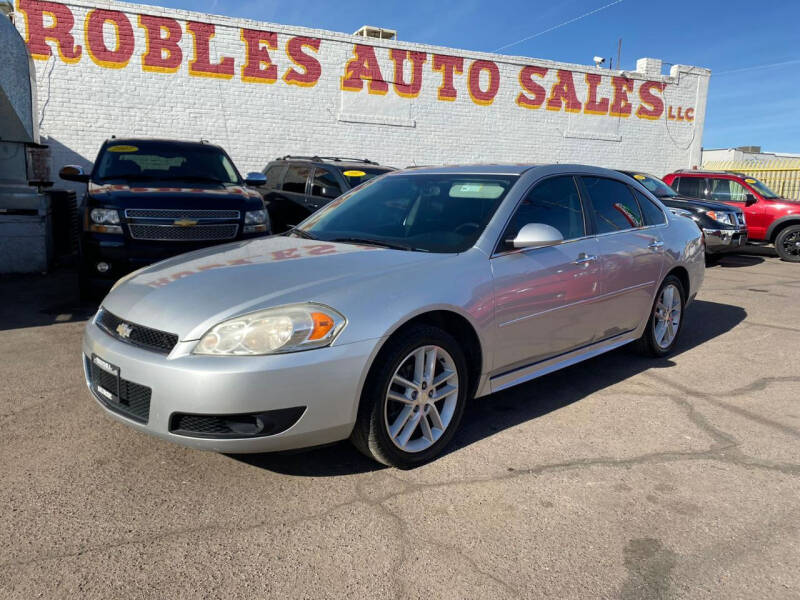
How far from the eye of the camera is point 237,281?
313cm

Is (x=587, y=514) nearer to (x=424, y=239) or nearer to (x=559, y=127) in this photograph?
(x=424, y=239)

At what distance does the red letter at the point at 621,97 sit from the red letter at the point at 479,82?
13.0 feet

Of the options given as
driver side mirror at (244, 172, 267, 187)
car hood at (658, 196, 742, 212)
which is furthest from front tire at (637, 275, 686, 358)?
car hood at (658, 196, 742, 212)

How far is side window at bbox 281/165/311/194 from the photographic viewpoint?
9508mm

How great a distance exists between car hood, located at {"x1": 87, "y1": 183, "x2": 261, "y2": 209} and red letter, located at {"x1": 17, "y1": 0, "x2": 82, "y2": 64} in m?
7.39

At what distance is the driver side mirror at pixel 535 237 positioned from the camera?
141 inches

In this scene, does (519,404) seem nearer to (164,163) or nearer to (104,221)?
(104,221)

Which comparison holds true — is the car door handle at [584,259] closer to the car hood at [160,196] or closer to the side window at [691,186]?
the car hood at [160,196]

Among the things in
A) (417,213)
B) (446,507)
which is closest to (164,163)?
(417,213)

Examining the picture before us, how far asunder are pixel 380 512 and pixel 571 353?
1952mm

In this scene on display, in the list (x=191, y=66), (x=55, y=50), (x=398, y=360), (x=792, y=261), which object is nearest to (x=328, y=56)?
(x=191, y=66)

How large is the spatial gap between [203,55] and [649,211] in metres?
11.2

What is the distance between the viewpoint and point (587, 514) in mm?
2846

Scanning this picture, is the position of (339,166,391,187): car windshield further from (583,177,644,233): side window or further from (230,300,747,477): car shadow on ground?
(230,300,747,477): car shadow on ground
